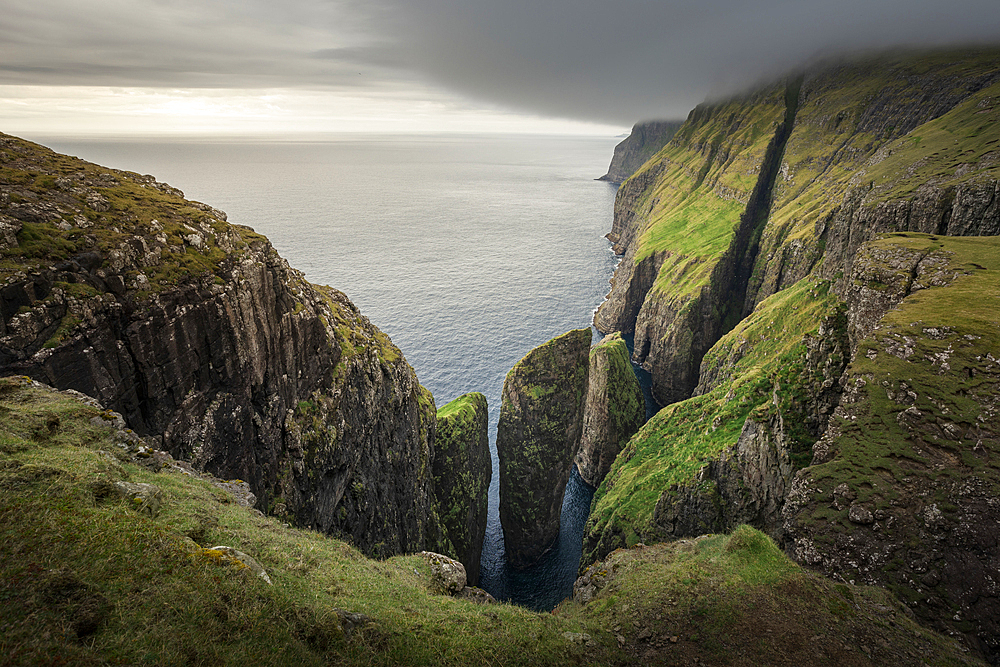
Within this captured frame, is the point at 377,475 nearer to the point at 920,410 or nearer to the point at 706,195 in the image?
the point at 920,410

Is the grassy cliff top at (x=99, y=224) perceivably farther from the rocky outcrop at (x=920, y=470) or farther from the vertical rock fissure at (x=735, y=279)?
the vertical rock fissure at (x=735, y=279)

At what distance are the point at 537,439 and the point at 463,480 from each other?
12.9 metres

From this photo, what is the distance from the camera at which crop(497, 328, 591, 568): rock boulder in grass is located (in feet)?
210

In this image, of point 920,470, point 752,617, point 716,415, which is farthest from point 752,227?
point 752,617

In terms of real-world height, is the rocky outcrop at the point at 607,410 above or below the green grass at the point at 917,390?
below

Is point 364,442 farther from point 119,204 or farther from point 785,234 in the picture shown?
point 785,234

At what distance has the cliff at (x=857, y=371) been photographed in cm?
2355

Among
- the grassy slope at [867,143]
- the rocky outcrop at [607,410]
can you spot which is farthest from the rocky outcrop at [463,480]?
the grassy slope at [867,143]

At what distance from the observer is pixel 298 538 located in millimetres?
19094

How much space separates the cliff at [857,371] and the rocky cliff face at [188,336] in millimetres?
31419

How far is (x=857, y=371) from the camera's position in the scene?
29.8 m

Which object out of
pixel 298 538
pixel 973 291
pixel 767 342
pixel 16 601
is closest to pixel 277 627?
pixel 16 601

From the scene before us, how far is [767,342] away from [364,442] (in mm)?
62704

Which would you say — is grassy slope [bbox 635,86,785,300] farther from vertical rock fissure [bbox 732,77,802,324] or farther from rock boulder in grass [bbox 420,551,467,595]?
rock boulder in grass [bbox 420,551,467,595]
